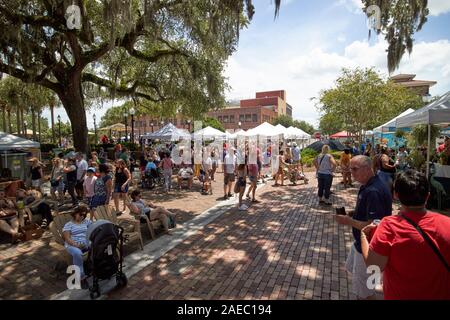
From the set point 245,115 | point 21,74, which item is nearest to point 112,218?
point 21,74

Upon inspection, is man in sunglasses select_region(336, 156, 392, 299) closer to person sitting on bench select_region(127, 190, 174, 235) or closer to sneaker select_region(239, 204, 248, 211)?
person sitting on bench select_region(127, 190, 174, 235)

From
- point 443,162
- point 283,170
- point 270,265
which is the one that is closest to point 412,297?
point 270,265

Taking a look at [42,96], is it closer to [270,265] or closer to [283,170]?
[283,170]

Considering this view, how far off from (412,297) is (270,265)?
2992 mm

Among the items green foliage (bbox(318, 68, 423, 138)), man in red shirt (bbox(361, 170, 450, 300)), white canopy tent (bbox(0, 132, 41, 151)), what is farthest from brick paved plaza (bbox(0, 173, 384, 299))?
green foliage (bbox(318, 68, 423, 138))

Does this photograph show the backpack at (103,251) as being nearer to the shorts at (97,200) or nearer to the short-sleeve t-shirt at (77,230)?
the short-sleeve t-shirt at (77,230)

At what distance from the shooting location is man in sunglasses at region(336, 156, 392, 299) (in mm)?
2816

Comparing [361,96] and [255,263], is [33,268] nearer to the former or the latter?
[255,263]

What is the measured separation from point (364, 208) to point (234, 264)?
8.38ft

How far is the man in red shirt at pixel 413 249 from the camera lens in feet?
5.65

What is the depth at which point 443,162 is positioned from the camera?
26.1ft

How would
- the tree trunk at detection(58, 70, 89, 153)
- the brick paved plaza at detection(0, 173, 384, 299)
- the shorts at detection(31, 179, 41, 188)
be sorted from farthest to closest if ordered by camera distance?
the tree trunk at detection(58, 70, 89, 153) < the shorts at detection(31, 179, 41, 188) < the brick paved plaza at detection(0, 173, 384, 299)

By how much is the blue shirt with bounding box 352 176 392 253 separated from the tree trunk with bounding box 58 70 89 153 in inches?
535
